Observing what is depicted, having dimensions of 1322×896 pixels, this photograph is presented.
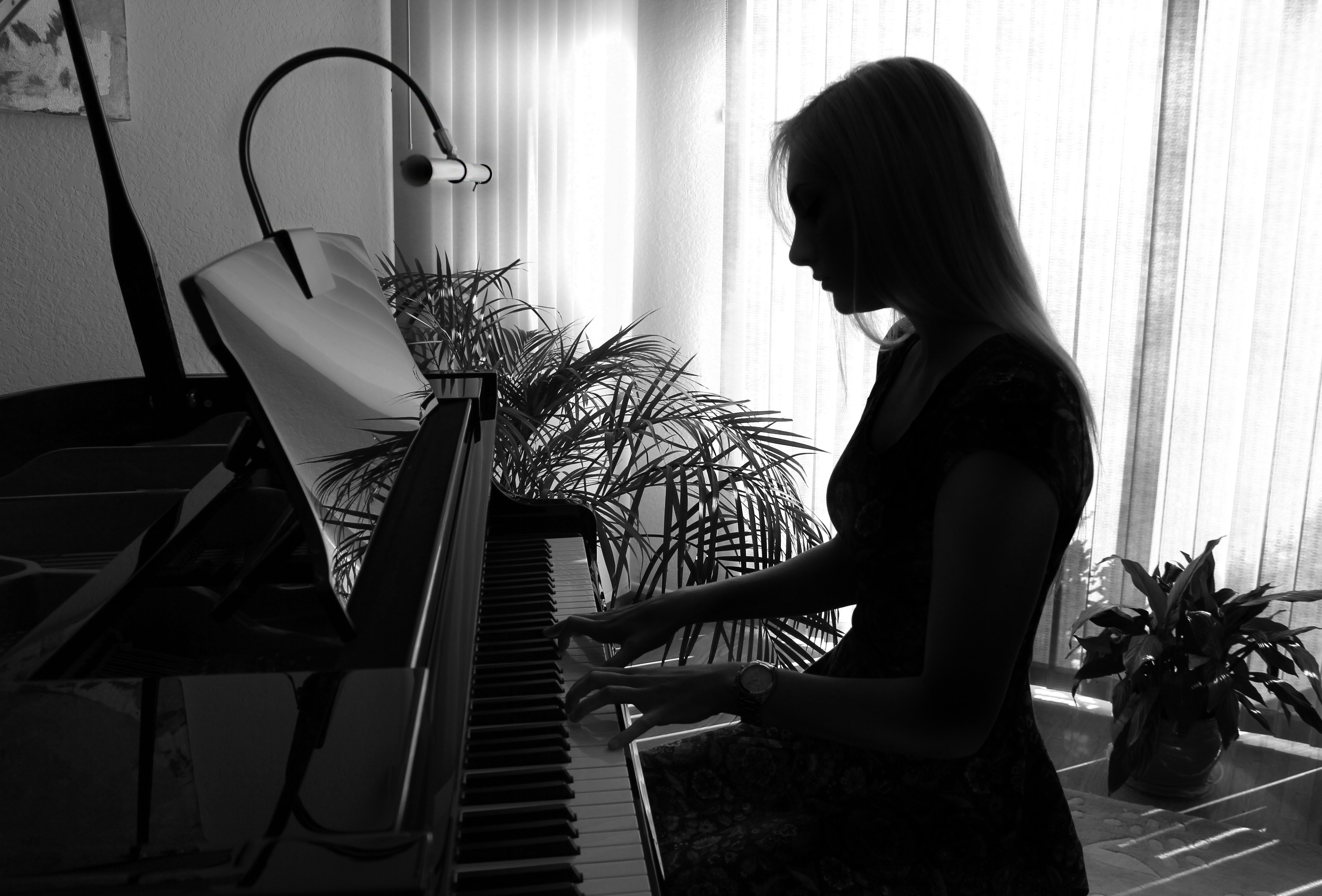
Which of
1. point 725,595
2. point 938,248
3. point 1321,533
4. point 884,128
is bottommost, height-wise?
point 1321,533

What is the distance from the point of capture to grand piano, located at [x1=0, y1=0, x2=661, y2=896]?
19.0 inches

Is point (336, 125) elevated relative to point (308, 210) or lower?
elevated

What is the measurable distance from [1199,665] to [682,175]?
7.33 ft

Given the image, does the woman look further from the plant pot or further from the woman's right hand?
the plant pot

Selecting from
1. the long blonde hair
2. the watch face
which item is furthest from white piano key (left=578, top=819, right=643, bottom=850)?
the long blonde hair

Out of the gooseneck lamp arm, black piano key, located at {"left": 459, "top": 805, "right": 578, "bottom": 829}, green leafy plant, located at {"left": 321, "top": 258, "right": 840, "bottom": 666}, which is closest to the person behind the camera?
black piano key, located at {"left": 459, "top": 805, "right": 578, "bottom": 829}

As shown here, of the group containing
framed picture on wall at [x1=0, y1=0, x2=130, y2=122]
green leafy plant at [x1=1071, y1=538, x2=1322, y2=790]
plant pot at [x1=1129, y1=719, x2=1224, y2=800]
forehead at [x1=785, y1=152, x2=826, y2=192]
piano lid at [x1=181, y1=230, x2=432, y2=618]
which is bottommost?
plant pot at [x1=1129, y1=719, x2=1224, y2=800]

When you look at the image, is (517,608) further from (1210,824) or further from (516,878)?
(1210,824)

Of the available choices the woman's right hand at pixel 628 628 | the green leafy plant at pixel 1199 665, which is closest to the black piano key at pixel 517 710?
the woman's right hand at pixel 628 628

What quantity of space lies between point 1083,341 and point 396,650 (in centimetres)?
264

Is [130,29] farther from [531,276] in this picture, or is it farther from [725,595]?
[725,595]

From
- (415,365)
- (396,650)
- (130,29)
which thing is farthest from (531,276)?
(396,650)

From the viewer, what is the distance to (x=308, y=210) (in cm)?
278

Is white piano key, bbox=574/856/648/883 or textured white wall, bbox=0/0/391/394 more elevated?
textured white wall, bbox=0/0/391/394
